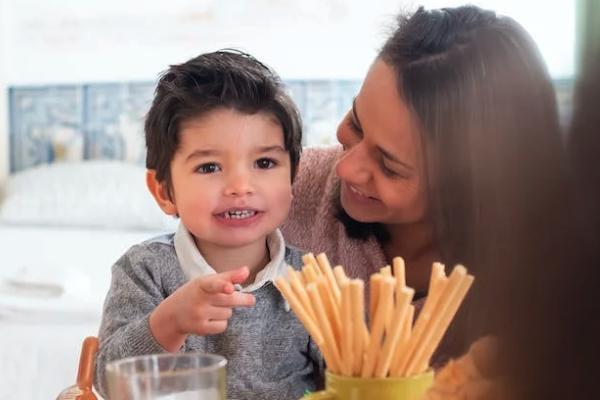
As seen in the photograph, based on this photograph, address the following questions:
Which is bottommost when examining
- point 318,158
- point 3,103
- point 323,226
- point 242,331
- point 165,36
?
point 242,331

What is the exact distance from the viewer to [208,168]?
1.11 metres

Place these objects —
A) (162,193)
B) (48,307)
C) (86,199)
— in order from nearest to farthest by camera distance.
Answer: (162,193)
(48,307)
(86,199)

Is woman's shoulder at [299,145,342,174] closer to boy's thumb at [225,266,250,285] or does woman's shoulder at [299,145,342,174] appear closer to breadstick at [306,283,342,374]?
boy's thumb at [225,266,250,285]

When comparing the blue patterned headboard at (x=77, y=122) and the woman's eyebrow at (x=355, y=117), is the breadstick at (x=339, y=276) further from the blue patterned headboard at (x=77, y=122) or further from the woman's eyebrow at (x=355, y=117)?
the blue patterned headboard at (x=77, y=122)

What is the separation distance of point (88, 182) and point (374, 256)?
215 cm

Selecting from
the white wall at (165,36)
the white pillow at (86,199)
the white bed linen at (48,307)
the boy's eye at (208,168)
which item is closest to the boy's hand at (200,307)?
the boy's eye at (208,168)

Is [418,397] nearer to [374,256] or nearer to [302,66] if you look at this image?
[374,256]

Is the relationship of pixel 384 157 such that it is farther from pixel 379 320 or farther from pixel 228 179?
pixel 379 320

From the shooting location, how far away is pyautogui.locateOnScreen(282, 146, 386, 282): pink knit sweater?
1.34m

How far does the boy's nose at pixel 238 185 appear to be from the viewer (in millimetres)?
1074

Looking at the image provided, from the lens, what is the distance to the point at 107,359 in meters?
1.01

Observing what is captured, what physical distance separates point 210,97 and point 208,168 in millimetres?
87

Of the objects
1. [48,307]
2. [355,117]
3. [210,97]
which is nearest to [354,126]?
[355,117]

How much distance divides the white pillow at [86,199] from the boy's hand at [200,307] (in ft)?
7.10
